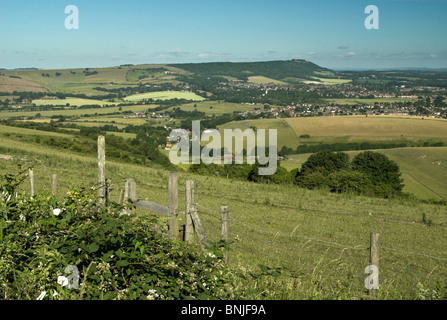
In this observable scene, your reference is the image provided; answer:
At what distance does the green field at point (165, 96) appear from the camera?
171 metres

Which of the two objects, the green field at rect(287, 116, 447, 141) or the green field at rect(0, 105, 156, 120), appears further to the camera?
the green field at rect(0, 105, 156, 120)

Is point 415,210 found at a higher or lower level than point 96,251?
lower

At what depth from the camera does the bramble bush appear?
3375 millimetres

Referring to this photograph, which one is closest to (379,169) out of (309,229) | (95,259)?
(309,229)

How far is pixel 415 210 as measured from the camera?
65.5 ft

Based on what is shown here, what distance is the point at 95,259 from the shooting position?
365cm

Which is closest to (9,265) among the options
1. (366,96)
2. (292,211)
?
(292,211)

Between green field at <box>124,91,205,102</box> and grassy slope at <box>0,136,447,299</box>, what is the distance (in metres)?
147

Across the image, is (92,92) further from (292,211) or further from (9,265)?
(9,265)
